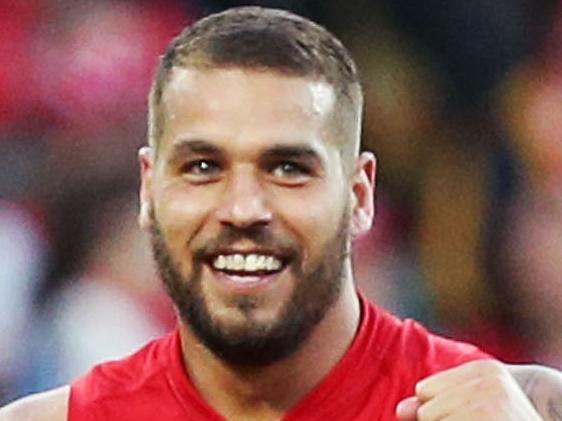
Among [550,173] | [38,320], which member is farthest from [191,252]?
[550,173]

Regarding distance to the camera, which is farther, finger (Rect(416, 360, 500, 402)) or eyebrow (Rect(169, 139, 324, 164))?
eyebrow (Rect(169, 139, 324, 164))

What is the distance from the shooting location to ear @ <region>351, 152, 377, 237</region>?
1.54m

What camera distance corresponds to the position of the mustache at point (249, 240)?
1.41m

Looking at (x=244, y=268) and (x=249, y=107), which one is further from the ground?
(x=249, y=107)

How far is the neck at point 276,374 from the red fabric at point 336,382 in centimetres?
1

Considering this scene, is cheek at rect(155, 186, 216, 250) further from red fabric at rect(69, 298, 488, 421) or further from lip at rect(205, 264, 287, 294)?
red fabric at rect(69, 298, 488, 421)

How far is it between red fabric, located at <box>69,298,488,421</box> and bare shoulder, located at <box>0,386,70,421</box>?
2 cm

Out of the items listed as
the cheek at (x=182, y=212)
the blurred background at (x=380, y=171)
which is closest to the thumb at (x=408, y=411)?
the cheek at (x=182, y=212)

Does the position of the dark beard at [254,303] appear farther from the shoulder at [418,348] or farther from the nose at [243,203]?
the shoulder at [418,348]

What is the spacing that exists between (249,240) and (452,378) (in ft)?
0.80

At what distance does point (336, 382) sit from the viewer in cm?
155

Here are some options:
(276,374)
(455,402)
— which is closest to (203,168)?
(276,374)

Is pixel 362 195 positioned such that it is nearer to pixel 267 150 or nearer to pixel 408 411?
pixel 267 150

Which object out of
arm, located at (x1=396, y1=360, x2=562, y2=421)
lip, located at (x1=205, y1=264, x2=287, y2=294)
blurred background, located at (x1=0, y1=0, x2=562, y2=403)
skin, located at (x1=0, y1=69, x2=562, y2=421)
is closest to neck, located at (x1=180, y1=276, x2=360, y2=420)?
skin, located at (x1=0, y1=69, x2=562, y2=421)
